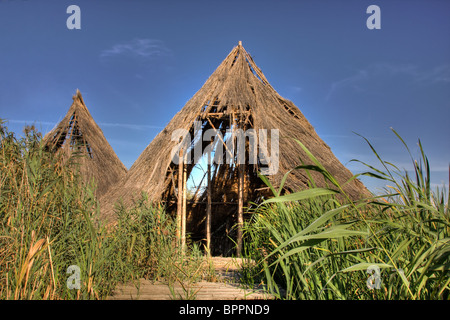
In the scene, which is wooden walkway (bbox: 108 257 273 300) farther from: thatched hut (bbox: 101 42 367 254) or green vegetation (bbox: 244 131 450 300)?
thatched hut (bbox: 101 42 367 254)

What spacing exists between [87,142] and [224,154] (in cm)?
530

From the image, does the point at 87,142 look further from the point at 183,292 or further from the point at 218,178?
the point at 183,292

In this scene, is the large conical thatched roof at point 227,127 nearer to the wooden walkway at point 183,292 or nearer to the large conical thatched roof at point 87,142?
the large conical thatched roof at point 87,142

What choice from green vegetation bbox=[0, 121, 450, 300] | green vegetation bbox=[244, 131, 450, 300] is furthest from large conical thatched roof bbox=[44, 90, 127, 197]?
green vegetation bbox=[244, 131, 450, 300]

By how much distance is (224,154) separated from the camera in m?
10.7

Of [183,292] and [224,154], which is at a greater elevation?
[224,154]

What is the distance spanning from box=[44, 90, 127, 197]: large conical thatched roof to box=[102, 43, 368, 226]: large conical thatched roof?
2.67 m

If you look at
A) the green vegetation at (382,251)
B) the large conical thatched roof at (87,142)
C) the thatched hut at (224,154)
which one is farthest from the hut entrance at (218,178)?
the green vegetation at (382,251)

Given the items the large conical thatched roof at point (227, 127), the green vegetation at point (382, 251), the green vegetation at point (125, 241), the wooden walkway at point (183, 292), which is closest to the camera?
the green vegetation at point (382, 251)

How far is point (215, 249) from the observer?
11.4m

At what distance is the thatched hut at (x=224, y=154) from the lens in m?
8.01

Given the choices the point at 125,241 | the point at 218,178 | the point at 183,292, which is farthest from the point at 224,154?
the point at 183,292

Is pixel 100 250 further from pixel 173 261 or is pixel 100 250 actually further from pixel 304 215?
pixel 304 215

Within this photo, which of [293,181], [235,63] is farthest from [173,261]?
[235,63]
